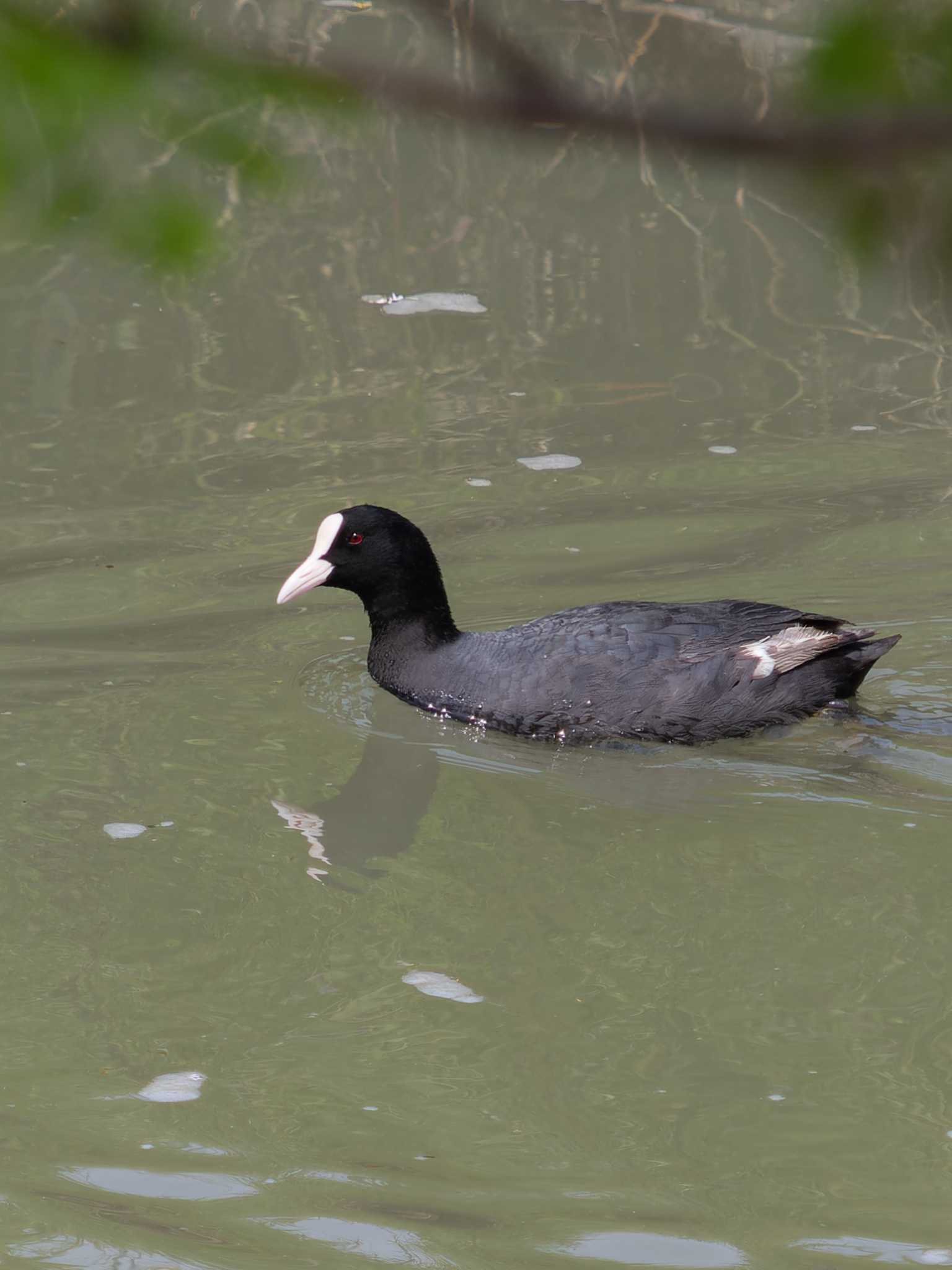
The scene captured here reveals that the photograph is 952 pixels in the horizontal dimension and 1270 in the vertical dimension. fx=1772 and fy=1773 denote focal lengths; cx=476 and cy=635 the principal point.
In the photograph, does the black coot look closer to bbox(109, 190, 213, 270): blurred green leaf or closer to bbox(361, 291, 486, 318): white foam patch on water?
bbox(361, 291, 486, 318): white foam patch on water

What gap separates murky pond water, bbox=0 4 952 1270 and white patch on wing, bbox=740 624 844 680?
0.89 feet

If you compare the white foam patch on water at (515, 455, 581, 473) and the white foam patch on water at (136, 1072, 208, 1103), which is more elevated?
the white foam patch on water at (515, 455, 581, 473)

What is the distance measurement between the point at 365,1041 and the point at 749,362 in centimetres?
603

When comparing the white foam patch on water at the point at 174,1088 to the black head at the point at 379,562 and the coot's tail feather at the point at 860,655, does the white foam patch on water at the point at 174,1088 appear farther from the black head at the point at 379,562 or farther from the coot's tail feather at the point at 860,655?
the coot's tail feather at the point at 860,655

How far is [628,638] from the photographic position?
18.8ft

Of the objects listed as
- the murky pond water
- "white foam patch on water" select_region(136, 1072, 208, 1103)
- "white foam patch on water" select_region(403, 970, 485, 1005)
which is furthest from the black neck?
"white foam patch on water" select_region(136, 1072, 208, 1103)

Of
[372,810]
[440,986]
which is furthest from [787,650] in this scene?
[440,986]

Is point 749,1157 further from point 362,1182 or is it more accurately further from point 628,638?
point 628,638

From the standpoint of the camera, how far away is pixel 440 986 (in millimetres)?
4375

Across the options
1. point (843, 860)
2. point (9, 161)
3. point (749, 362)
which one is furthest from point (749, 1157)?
point (749, 362)

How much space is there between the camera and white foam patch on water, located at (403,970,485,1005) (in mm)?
4312

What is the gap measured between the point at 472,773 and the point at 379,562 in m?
0.84

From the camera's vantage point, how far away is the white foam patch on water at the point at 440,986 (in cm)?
431

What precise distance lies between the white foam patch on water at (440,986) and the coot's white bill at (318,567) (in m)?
1.92
